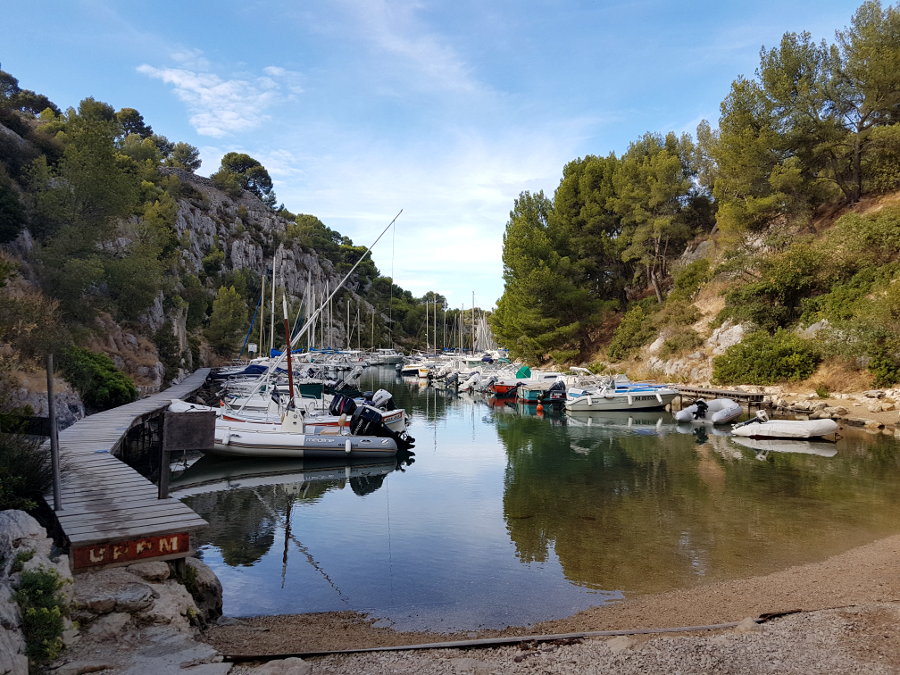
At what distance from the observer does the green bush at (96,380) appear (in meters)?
21.2

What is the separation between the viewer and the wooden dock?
31672 millimetres

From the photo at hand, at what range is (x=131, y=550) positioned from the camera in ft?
24.6

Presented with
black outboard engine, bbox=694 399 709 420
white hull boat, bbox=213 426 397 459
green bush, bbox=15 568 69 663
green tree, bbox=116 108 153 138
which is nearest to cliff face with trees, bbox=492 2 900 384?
black outboard engine, bbox=694 399 709 420

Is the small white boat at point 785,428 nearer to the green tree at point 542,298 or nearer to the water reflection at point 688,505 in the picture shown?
the water reflection at point 688,505

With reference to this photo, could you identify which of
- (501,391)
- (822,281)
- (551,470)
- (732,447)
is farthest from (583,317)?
(551,470)

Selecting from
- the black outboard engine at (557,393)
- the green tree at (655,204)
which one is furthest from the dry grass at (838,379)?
the green tree at (655,204)

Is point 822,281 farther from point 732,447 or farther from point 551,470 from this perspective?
point 551,470

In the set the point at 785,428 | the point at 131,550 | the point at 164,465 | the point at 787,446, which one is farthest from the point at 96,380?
the point at 785,428

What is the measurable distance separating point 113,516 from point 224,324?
169ft

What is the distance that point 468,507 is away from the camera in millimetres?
14922

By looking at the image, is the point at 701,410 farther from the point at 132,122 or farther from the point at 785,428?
the point at 132,122

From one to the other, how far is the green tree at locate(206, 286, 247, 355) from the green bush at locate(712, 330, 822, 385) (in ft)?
148

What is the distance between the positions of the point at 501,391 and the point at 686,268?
65.3 feet

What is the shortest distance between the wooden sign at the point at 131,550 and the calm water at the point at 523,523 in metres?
1.64
